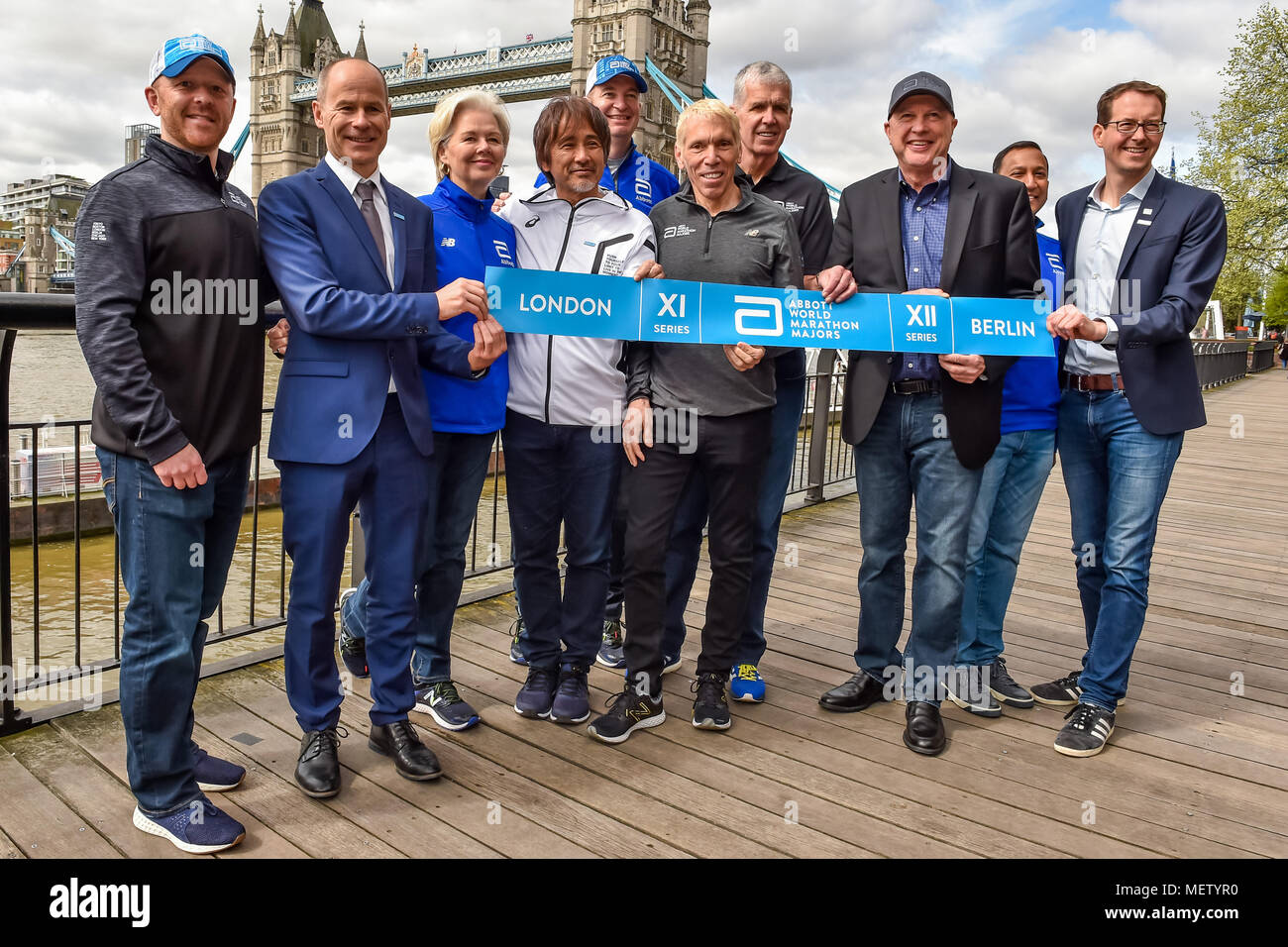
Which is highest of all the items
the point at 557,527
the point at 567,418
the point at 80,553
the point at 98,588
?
the point at 567,418

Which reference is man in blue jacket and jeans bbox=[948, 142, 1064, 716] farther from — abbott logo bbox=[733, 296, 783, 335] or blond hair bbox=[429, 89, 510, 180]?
blond hair bbox=[429, 89, 510, 180]

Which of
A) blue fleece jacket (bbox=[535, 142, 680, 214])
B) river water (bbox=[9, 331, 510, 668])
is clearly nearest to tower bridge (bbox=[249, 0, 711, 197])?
river water (bbox=[9, 331, 510, 668])

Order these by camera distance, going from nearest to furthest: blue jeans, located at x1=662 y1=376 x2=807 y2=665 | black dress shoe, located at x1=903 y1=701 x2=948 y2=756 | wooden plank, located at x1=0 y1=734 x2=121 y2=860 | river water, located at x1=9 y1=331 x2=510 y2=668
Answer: wooden plank, located at x1=0 y1=734 x2=121 y2=860, black dress shoe, located at x1=903 y1=701 x2=948 y2=756, blue jeans, located at x1=662 y1=376 x2=807 y2=665, river water, located at x1=9 y1=331 x2=510 y2=668

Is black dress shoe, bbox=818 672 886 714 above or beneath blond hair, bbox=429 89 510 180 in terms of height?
beneath

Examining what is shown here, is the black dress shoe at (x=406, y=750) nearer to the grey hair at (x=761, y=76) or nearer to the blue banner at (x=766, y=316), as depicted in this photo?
the blue banner at (x=766, y=316)

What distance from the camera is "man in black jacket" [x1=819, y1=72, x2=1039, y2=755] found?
311 centimetres

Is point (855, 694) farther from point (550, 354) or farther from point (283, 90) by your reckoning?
point (283, 90)

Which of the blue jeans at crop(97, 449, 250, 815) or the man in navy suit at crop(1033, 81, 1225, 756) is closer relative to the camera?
the blue jeans at crop(97, 449, 250, 815)

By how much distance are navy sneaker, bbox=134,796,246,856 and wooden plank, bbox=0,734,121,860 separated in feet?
0.34

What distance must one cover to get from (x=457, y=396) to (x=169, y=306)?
928 mm

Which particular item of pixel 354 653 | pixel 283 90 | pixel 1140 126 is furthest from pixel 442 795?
pixel 283 90

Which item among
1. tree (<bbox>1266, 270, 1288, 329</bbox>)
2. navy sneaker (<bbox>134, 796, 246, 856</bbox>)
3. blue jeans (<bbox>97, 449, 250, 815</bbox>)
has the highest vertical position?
tree (<bbox>1266, 270, 1288, 329</bbox>)

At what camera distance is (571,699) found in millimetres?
3273

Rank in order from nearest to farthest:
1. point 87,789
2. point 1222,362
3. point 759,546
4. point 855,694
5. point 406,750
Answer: point 87,789 → point 406,750 → point 855,694 → point 759,546 → point 1222,362
